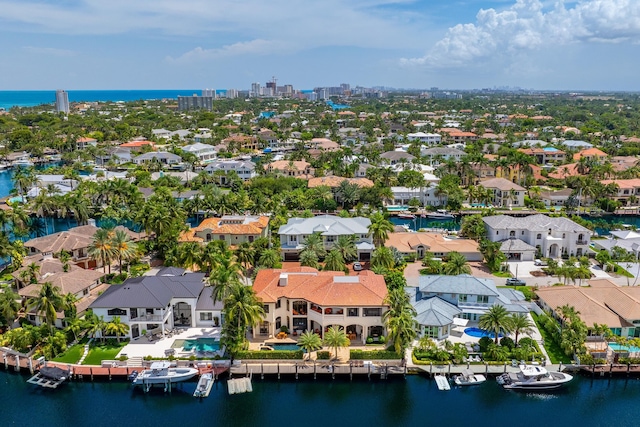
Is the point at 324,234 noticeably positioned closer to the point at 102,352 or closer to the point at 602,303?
the point at 102,352

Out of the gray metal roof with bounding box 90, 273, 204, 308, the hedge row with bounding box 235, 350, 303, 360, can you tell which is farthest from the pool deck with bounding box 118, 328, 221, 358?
the hedge row with bounding box 235, 350, 303, 360

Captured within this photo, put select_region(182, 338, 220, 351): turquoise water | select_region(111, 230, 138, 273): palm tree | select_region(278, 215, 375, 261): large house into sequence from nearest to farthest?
1. select_region(182, 338, 220, 351): turquoise water
2. select_region(111, 230, 138, 273): palm tree
3. select_region(278, 215, 375, 261): large house

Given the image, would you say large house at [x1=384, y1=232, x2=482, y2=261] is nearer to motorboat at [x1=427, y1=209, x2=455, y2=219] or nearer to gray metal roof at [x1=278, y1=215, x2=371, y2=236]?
gray metal roof at [x1=278, y1=215, x2=371, y2=236]

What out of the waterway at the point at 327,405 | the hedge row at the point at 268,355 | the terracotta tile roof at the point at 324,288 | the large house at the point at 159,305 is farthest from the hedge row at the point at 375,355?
the large house at the point at 159,305

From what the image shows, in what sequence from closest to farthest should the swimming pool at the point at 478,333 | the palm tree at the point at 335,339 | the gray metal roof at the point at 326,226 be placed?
the palm tree at the point at 335,339 < the swimming pool at the point at 478,333 < the gray metal roof at the point at 326,226

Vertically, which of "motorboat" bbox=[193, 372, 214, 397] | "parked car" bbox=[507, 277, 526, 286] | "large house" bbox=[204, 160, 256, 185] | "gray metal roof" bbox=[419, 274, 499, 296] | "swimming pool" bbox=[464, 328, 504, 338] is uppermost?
"large house" bbox=[204, 160, 256, 185]

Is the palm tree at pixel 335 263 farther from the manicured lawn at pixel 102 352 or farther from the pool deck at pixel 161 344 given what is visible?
the manicured lawn at pixel 102 352

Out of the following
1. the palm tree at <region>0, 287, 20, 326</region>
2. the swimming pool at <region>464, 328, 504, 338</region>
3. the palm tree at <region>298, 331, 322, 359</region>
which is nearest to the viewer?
the palm tree at <region>298, 331, 322, 359</region>

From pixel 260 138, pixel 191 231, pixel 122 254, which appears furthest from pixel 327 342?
pixel 260 138
